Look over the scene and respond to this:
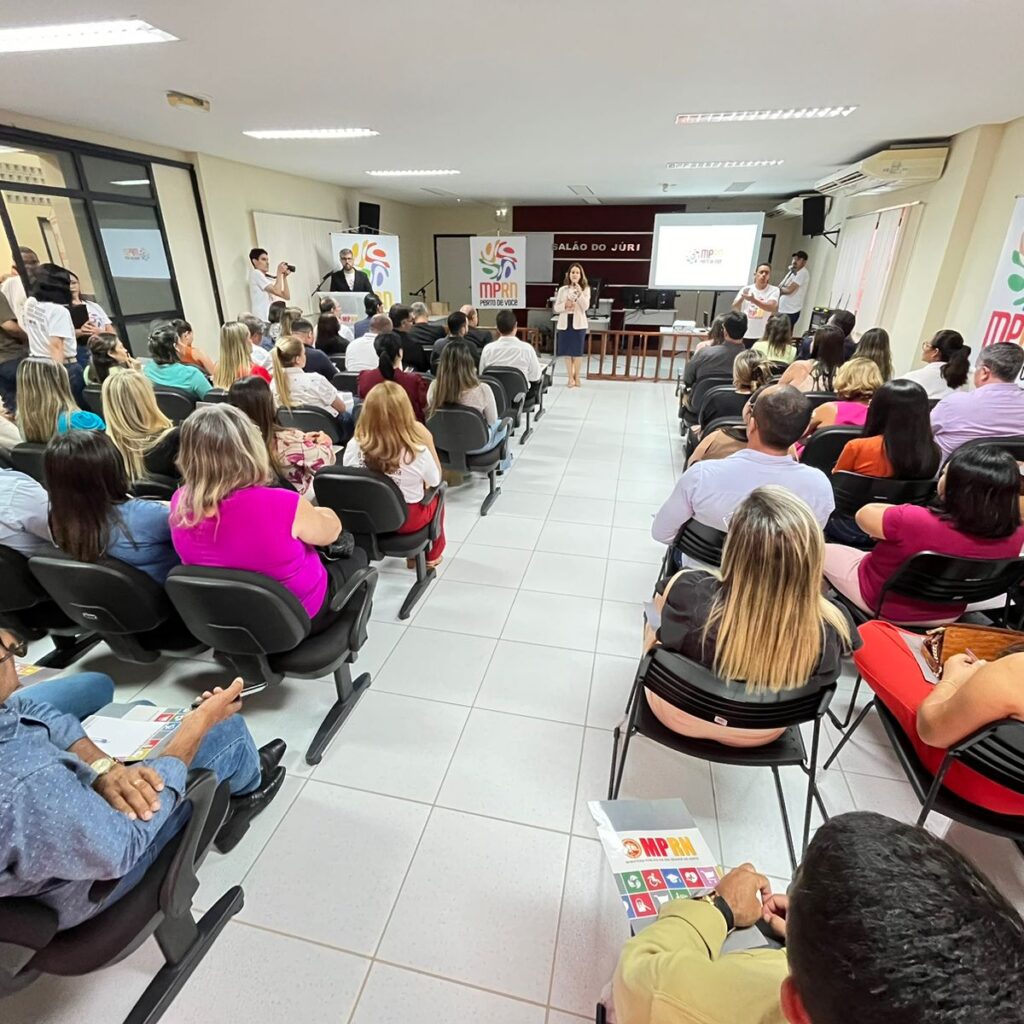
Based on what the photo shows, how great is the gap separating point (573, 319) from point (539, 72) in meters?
4.59

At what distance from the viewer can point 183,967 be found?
1308mm

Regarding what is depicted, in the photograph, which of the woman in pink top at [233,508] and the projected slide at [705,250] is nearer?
the woman in pink top at [233,508]

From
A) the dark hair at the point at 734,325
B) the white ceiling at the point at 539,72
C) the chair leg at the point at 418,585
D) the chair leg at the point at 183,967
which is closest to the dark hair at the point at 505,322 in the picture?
the white ceiling at the point at 539,72

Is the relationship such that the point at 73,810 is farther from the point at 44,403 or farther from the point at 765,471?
the point at 44,403

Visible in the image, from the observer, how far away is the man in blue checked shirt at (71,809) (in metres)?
0.86

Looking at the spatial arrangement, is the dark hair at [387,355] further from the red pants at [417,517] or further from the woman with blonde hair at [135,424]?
the woman with blonde hair at [135,424]

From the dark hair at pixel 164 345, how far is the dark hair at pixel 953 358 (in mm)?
5332

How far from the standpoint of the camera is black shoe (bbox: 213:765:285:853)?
5.12 feet

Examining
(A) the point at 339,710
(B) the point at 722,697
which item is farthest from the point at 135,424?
(B) the point at 722,697

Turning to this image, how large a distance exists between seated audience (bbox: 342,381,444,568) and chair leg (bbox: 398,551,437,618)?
0.27 meters

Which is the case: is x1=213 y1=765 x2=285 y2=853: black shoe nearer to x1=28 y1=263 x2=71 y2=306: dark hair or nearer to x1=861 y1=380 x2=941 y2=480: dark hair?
x1=861 y1=380 x2=941 y2=480: dark hair

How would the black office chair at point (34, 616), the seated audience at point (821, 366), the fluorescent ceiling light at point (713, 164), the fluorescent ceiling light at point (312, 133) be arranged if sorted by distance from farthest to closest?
the fluorescent ceiling light at point (713, 164) → the fluorescent ceiling light at point (312, 133) → the seated audience at point (821, 366) → the black office chair at point (34, 616)

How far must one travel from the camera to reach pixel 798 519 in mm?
1269

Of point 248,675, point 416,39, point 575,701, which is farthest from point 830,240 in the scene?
point 248,675
